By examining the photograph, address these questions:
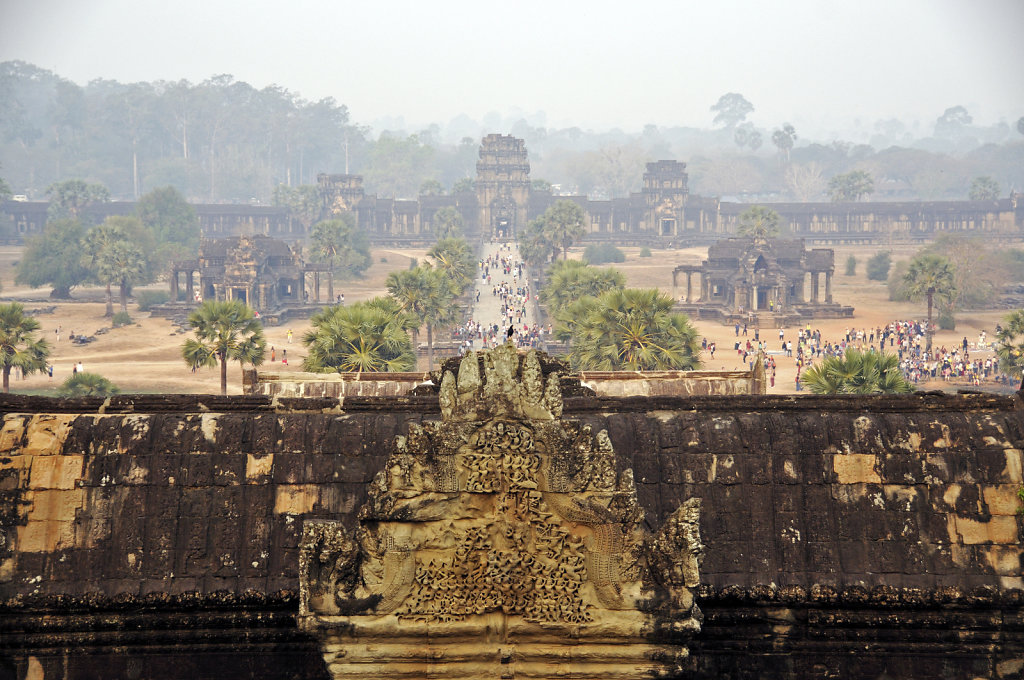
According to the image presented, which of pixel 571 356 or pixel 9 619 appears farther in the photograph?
pixel 571 356

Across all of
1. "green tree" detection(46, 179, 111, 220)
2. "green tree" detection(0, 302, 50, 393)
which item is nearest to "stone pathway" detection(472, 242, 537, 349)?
"green tree" detection(0, 302, 50, 393)

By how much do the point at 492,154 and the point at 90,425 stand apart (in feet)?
386

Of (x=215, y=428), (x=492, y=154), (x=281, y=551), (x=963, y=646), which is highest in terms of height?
(x=492, y=154)

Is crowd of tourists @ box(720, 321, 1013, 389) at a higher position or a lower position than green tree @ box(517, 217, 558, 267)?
lower

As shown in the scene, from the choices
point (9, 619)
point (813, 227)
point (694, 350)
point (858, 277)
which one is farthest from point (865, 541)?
point (813, 227)

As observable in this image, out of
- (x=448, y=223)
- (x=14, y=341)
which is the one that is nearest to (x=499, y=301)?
(x=448, y=223)

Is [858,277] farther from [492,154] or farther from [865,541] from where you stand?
[865,541]

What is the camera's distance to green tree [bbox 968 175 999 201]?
433 feet

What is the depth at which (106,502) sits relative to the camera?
1007cm

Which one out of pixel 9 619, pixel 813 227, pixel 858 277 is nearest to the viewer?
pixel 9 619

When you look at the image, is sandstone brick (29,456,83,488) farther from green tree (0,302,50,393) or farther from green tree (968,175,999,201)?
green tree (968,175,999,201)

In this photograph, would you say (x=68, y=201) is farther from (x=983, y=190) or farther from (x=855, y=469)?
(x=855, y=469)

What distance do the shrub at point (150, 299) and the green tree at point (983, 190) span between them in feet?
A: 290

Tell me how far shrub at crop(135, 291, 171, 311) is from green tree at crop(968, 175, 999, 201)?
88.5 metres
